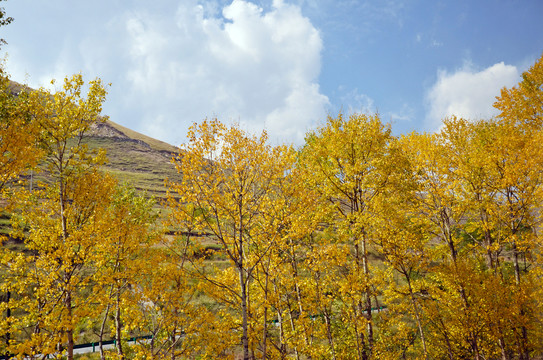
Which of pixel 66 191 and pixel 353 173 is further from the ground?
pixel 353 173

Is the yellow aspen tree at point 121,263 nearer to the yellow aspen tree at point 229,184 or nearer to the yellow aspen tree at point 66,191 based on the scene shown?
the yellow aspen tree at point 66,191

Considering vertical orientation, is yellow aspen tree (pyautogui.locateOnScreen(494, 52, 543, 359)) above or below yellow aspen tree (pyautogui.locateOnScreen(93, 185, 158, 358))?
above

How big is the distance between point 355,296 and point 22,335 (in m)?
30.8

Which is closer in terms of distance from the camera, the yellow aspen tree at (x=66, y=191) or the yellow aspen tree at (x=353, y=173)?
the yellow aspen tree at (x=66, y=191)

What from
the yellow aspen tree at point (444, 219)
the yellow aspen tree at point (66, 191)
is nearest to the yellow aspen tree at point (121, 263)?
the yellow aspen tree at point (66, 191)

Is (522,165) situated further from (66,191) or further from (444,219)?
(66,191)

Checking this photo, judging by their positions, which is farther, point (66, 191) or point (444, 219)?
point (444, 219)

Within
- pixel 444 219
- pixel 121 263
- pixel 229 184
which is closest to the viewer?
pixel 229 184

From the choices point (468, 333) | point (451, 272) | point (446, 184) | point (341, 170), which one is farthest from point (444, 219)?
point (341, 170)

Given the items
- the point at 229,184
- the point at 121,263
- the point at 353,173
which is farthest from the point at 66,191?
the point at 353,173

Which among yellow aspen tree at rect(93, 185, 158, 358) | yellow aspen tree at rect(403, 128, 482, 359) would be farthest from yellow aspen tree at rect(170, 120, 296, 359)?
yellow aspen tree at rect(403, 128, 482, 359)

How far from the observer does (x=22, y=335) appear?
1018 inches

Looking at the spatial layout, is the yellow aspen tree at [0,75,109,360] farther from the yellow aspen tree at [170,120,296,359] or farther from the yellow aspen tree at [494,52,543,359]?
the yellow aspen tree at [494,52,543,359]

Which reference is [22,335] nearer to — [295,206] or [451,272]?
[295,206]
